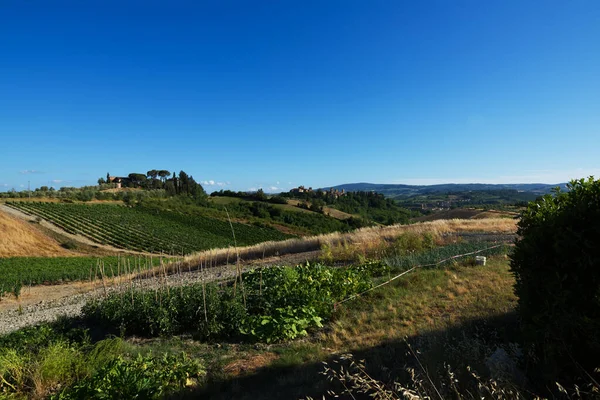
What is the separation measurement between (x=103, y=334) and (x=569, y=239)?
24.8 ft

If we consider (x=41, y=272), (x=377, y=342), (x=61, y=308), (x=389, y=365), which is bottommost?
(x=41, y=272)

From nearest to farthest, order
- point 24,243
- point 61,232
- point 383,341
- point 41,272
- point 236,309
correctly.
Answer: point 383,341, point 236,309, point 41,272, point 24,243, point 61,232

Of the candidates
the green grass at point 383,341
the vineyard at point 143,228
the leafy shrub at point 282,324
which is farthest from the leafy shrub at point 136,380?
the vineyard at point 143,228

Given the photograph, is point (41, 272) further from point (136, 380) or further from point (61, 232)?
point (61, 232)

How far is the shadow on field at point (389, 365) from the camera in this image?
11.9 feet

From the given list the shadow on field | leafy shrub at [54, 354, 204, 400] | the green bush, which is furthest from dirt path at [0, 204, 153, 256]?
the green bush

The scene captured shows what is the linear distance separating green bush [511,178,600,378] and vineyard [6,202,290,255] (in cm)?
4270

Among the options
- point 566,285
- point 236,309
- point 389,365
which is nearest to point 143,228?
point 236,309

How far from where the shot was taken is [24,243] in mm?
37219

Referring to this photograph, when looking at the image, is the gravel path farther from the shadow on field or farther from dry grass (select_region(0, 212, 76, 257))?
dry grass (select_region(0, 212, 76, 257))

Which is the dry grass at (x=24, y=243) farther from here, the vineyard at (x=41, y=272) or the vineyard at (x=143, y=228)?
the vineyard at (x=41, y=272)

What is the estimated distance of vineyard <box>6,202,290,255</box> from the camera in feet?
152

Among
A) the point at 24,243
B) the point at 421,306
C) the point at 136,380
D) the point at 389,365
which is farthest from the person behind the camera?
the point at 24,243

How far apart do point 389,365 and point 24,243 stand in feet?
153
